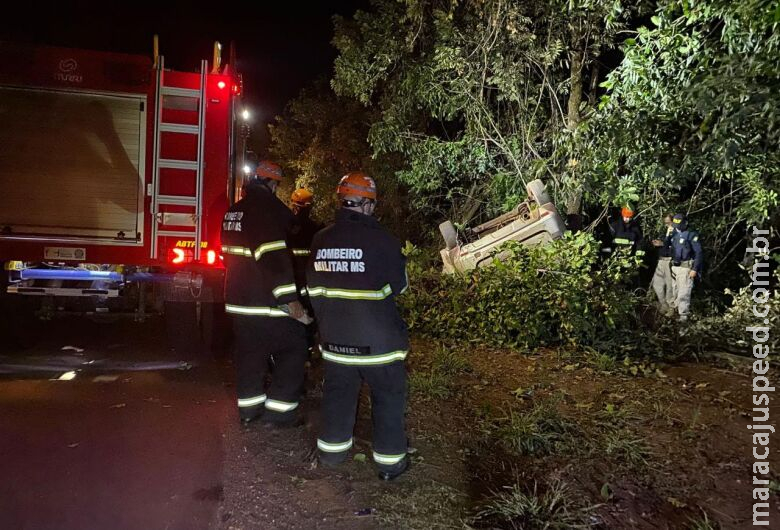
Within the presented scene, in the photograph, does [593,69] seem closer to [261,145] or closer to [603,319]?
[603,319]

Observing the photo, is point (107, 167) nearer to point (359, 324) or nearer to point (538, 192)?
point (359, 324)

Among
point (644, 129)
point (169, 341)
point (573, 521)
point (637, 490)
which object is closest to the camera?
point (573, 521)

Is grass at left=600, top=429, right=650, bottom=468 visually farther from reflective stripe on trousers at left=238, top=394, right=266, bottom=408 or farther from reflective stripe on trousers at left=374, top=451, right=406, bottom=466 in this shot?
reflective stripe on trousers at left=238, top=394, right=266, bottom=408

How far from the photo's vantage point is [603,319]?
6230 millimetres

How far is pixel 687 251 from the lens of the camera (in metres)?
8.18

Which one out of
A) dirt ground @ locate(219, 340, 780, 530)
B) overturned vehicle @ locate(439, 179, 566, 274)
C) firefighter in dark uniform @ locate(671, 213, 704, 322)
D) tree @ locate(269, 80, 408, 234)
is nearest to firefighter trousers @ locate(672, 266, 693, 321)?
firefighter in dark uniform @ locate(671, 213, 704, 322)

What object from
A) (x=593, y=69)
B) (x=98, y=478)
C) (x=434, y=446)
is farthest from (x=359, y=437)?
(x=593, y=69)

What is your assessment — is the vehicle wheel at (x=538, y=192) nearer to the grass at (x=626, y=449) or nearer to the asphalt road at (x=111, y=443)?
the grass at (x=626, y=449)

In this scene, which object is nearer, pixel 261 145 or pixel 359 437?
pixel 359 437

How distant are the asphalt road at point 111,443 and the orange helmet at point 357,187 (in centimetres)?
180

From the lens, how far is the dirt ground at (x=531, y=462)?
3.10 m

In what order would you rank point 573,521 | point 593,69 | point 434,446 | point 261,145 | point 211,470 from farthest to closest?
point 261,145 → point 593,69 → point 434,446 → point 211,470 → point 573,521

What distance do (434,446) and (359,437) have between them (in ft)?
1.70

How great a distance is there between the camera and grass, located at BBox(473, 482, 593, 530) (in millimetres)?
2951
